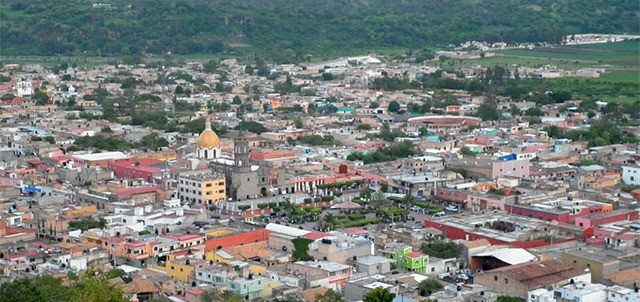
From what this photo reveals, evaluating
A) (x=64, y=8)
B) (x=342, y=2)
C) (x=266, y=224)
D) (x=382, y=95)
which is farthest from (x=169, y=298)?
(x=342, y=2)

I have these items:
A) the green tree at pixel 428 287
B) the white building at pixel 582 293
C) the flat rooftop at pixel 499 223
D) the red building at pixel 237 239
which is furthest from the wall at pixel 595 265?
the red building at pixel 237 239

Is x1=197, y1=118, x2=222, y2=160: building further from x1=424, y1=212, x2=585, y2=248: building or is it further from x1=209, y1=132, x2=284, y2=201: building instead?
x1=424, y1=212, x2=585, y2=248: building

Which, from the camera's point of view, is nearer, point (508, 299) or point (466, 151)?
point (508, 299)

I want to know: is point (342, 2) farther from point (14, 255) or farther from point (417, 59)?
point (14, 255)

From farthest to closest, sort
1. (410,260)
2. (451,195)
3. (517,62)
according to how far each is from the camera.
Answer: (517,62), (451,195), (410,260)

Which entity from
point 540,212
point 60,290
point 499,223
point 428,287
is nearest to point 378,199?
point 540,212

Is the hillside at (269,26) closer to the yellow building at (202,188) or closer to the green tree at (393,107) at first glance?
the green tree at (393,107)

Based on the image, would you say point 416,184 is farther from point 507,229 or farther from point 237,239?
point 237,239
